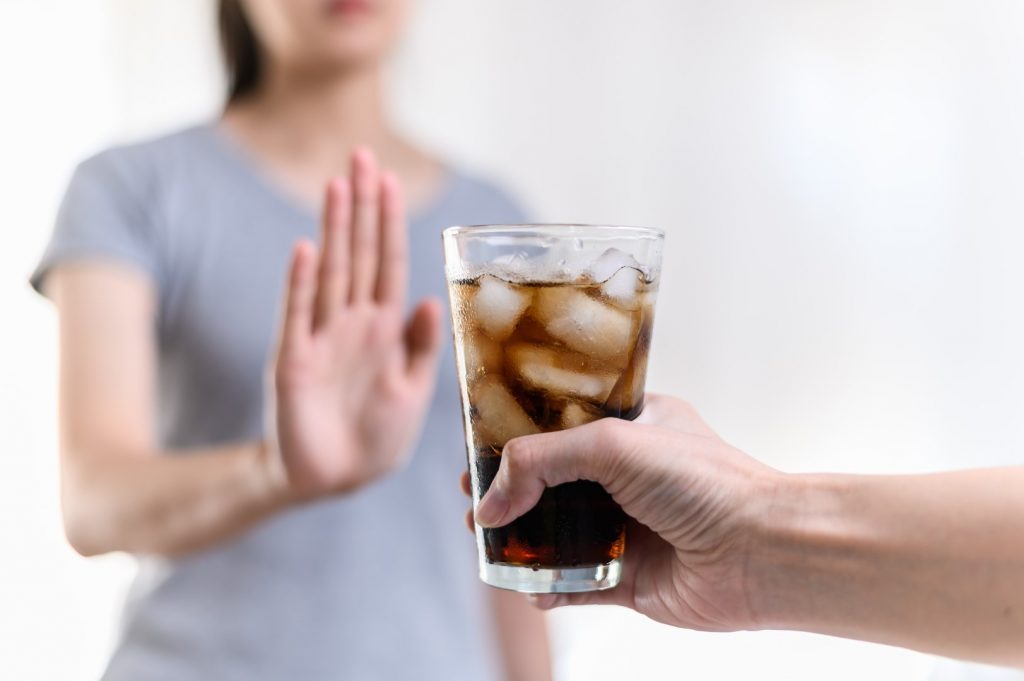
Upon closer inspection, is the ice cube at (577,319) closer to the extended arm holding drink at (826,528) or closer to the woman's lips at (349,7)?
the extended arm holding drink at (826,528)

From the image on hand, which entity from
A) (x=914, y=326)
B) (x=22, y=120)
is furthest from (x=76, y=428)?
(x=914, y=326)

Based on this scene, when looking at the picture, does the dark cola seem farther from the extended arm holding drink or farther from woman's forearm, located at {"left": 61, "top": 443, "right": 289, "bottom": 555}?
woman's forearm, located at {"left": 61, "top": 443, "right": 289, "bottom": 555}

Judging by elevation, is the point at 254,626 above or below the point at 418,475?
below

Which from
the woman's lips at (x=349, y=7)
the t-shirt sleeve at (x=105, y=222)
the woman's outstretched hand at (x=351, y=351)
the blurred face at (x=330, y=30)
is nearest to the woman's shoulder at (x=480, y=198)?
the blurred face at (x=330, y=30)

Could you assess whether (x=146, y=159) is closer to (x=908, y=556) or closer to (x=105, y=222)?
(x=105, y=222)

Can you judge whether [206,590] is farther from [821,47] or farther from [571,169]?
[821,47]

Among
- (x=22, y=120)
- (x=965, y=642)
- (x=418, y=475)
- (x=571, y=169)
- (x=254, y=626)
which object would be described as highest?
(x=22, y=120)

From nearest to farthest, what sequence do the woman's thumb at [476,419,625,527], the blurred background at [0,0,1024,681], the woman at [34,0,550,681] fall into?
the woman's thumb at [476,419,625,527], the woman at [34,0,550,681], the blurred background at [0,0,1024,681]

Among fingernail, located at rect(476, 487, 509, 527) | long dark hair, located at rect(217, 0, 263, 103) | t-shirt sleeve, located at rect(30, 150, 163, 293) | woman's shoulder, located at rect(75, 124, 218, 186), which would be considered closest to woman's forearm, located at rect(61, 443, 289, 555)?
t-shirt sleeve, located at rect(30, 150, 163, 293)
